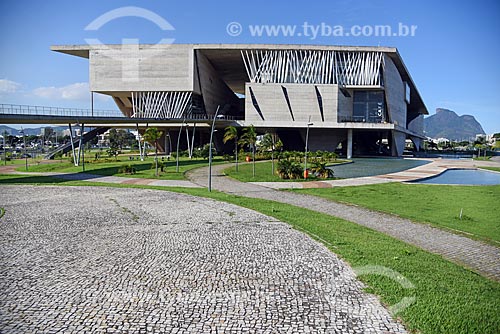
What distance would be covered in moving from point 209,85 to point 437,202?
52425 millimetres

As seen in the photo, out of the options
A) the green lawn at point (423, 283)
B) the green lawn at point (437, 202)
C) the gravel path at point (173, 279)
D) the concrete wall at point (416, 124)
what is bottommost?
the green lawn at point (437, 202)

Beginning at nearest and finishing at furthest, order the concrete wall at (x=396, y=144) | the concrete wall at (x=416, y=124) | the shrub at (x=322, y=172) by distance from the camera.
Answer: the shrub at (x=322, y=172), the concrete wall at (x=396, y=144), the concrete wall at (x=416, y=124)

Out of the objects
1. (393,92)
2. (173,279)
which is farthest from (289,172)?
(393,92)

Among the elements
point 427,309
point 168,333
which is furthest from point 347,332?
point 168,333

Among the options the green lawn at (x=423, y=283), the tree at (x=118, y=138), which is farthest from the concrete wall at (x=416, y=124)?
the green lawn at (x=423, y=283)

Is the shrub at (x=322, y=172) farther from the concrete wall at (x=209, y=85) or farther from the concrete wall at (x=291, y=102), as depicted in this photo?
the concrete wall at (x=209, y=85)

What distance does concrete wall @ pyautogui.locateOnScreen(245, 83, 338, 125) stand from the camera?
193 ft

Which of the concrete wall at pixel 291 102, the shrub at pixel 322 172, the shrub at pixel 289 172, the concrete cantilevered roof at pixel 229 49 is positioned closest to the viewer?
the shrub at pixel 289 172

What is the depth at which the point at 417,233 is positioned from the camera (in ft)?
39.8

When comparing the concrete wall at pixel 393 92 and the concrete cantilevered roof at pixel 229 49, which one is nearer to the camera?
the concrete cantilevered roof at pixel 229 49

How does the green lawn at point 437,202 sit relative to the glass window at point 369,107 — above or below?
below

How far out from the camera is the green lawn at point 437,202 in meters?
13.4

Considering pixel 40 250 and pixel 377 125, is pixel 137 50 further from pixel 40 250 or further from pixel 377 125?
pixel 40 250

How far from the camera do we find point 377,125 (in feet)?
194
